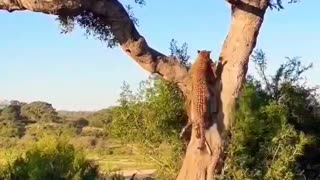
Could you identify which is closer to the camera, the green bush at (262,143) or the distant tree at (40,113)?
the green bush at (262,143)

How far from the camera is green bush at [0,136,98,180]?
14391 mm

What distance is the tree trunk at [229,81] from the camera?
464 inches

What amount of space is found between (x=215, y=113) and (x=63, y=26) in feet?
10.3

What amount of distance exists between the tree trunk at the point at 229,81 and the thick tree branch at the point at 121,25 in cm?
80

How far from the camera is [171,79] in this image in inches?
490

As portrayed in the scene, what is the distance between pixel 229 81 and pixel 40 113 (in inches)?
2202

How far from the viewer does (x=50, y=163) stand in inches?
573

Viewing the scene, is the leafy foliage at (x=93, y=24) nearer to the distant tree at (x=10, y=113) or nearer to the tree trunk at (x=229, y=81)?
the tree trunk at (x=229, y=81)

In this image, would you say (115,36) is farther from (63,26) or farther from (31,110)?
(31,110)

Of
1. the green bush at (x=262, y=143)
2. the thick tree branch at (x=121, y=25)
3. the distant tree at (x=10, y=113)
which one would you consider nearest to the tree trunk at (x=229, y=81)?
the thick tree branch at (x=121, y=25)

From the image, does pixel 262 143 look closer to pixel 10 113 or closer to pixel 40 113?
pixel 40 113

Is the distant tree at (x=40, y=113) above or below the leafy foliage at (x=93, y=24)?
above

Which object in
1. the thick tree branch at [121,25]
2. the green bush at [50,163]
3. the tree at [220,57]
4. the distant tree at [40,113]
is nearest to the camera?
the thick tree branch at [121,25]

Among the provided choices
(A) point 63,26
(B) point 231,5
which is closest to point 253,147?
(B) point 231,5
